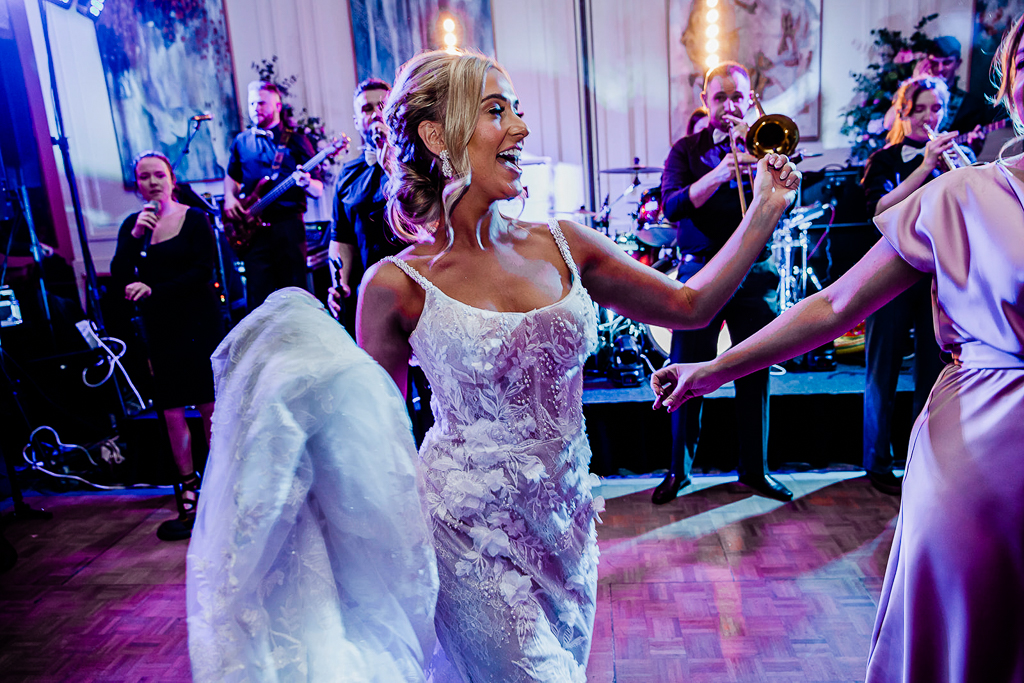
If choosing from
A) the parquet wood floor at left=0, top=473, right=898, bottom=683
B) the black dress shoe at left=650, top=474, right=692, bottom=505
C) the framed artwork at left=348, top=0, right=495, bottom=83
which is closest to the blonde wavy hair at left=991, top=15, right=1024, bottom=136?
the parquet wood floor at left=0, top=473, right=898, bottom=683

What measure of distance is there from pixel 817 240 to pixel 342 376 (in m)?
5.88

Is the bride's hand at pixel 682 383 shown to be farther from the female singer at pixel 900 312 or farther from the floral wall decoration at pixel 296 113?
the floral wall decoration at pixel 296 113

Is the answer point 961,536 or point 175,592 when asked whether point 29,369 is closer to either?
point 175,592

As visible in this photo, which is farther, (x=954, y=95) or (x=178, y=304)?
(x=954, y=95)

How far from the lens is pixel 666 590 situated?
274 cm

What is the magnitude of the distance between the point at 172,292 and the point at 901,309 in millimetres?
3627

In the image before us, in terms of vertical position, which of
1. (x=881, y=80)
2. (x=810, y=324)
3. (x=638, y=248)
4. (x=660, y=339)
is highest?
(x=881, y=80)

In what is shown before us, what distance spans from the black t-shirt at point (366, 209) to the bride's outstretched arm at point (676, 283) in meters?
1.52

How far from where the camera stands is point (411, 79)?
1.57 metres

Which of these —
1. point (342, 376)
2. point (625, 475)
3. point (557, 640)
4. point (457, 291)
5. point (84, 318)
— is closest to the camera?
point (342, 376)

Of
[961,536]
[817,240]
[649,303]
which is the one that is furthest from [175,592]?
[817,240]

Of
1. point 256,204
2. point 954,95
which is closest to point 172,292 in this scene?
point 256,204

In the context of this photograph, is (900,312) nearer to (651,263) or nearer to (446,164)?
(651,263)

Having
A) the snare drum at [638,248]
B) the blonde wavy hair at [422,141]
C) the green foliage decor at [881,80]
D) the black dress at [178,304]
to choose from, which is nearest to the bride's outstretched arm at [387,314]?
the blonde wavy hair at [422,141]
